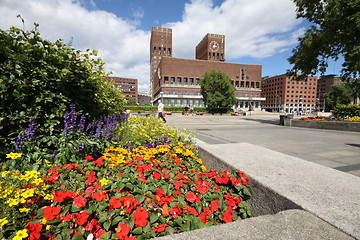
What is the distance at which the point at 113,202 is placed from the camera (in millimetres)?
1496

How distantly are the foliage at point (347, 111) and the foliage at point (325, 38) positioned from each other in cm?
238

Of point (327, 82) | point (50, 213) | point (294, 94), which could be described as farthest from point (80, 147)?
point (327, 82)

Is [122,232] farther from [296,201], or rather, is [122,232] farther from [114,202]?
[296,201]

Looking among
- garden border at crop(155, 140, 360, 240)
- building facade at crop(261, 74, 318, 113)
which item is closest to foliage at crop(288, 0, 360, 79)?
garden border at crop(155, 140, 360, 240)

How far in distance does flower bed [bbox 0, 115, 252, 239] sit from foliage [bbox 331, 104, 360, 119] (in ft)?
54.9

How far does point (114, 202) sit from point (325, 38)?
16683mm

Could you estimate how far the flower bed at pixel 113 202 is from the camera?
1.35 metres

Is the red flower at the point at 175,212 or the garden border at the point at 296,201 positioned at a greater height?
the garden border at the point at 296,201

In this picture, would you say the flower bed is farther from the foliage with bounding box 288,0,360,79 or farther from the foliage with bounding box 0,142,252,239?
the foliage with bounding box 288,0,360,79

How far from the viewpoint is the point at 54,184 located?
1.87 m

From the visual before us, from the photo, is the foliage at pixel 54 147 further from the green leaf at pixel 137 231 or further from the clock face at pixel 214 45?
the clock face at pixel 214 45

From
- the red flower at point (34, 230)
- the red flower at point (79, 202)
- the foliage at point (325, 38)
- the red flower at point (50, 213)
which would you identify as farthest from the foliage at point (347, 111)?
the red flower at point (34, 230)

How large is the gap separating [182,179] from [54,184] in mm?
1491

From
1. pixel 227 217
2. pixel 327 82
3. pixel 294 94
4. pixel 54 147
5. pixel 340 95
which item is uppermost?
pixel 327 82
